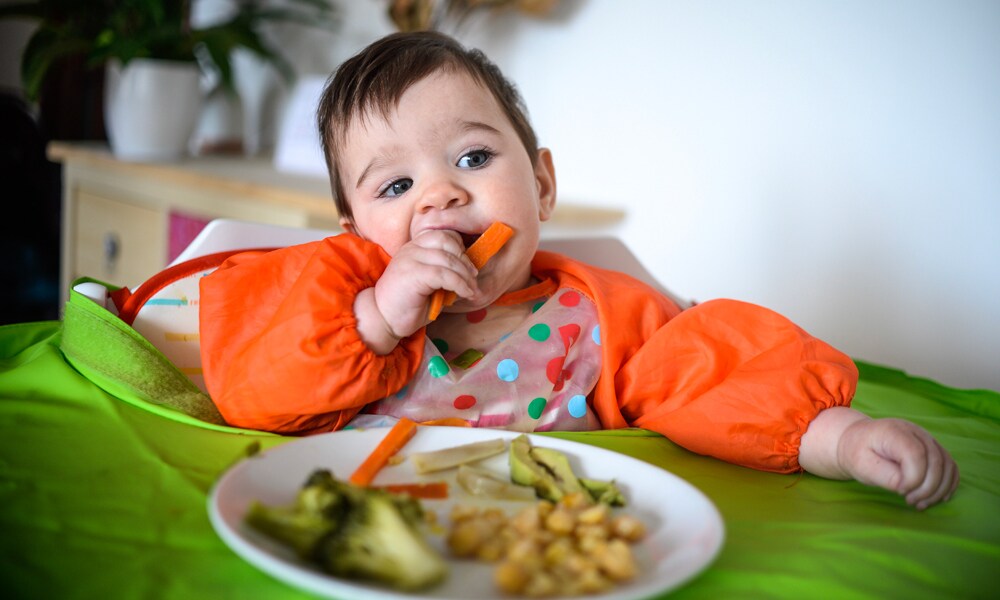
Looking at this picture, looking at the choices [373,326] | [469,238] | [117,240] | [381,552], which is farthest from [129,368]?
[117,240]

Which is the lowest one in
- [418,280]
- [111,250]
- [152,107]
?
[111,250]

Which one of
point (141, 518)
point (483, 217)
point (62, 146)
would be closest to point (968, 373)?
point (483, 217)

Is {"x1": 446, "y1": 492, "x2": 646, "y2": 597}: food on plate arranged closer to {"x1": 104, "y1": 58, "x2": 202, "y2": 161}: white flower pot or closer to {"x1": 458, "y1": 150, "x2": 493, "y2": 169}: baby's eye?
{"x1": 458, "y1": 150, "x2": 493, "y2": 169}: baby's eye

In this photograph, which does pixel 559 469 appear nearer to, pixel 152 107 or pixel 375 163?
pixel 375 163

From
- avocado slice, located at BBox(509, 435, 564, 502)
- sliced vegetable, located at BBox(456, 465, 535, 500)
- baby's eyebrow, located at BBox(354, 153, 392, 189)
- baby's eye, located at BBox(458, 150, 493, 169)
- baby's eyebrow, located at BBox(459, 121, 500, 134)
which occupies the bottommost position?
sliced vegetable, located at BBox(456, 465, 535, 500)

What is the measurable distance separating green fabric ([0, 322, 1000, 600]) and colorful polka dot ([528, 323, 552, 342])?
149 mm

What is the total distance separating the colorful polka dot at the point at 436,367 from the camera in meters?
0.82

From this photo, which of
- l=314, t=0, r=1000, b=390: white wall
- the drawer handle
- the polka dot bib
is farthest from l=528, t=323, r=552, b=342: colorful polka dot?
the drawer handle

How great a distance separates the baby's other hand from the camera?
0.65 meters

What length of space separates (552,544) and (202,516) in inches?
8.5

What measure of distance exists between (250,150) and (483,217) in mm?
2114

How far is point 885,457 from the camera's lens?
2.21 feet

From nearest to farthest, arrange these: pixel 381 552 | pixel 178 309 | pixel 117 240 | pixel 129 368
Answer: pixel 381 552
pixel 129 368
pixel 178 309
pixel 117 240

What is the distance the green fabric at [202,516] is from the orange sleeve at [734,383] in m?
0.02
